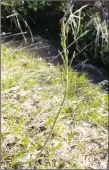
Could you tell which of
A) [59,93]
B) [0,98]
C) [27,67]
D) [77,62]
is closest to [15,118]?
[0,98]

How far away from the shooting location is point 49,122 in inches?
86.7

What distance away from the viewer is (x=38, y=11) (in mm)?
4164

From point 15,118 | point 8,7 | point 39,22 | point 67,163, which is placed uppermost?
point 8,7

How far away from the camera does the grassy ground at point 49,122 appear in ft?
6.64

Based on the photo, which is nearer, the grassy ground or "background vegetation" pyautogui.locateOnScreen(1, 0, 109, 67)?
the grassy ground

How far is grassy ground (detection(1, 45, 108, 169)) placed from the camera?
2.02 meters

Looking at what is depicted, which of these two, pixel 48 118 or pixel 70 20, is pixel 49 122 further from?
pixel 70 20

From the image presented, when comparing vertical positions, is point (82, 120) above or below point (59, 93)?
below

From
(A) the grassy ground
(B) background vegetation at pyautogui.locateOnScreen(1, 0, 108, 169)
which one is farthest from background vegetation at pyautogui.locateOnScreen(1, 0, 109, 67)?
(A) the grassy ground

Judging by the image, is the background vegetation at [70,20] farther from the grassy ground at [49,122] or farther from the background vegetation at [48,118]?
the grassy ground at [49,122]

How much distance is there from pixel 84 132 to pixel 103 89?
0.96 metres

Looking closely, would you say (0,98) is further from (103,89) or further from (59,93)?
(103,89)

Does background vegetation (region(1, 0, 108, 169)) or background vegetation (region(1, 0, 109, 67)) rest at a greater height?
background vegetation (region(1, 0, 109, 67))

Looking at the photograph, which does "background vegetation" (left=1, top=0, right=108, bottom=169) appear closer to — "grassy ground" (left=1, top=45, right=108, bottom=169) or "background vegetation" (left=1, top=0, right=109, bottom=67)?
"grassy ground" (left=1, top=45, right=108, bottom=169)
